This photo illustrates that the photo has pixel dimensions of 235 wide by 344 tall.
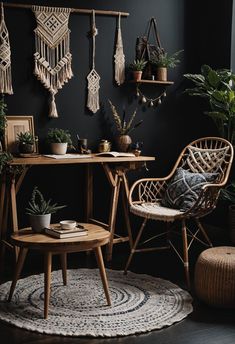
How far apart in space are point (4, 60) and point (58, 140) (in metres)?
0.76

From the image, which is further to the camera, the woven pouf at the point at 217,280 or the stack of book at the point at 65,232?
the woven pouf at the point at 217,280

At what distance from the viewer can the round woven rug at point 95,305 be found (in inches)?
118

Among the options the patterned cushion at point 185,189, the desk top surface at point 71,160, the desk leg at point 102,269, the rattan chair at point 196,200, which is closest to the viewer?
the desk leg at point 102,269

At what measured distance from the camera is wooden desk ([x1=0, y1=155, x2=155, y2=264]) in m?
3.88

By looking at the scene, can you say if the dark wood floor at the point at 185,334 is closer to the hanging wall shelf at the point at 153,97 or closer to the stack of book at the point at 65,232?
the stack of book at the point at 65,232

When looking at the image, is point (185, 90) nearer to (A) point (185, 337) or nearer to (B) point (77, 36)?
(B) point (77, 36)

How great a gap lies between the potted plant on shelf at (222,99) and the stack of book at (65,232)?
1647 mm

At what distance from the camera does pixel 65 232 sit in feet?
10.1

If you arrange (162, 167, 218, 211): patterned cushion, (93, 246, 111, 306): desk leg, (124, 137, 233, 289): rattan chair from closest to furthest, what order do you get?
(93, 246, 111, 306): desk leg → (124, 137, 233, 289): rattan chair → (162, 167, 218, 211): patterned cushion

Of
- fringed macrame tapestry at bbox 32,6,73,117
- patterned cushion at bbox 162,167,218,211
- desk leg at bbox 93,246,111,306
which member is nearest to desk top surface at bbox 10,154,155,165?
patterned cushion at bbox 162,167,218,211

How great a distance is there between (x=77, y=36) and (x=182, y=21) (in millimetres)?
1085

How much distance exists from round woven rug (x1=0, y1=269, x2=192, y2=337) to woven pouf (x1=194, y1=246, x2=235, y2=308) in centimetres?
15

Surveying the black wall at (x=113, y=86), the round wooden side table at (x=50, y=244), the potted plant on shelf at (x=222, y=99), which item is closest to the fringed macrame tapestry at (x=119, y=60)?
the black wall at (x=113, y=86)

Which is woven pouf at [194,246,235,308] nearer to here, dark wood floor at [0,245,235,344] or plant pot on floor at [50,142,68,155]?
dark wood floor at [0,245,235,344]
